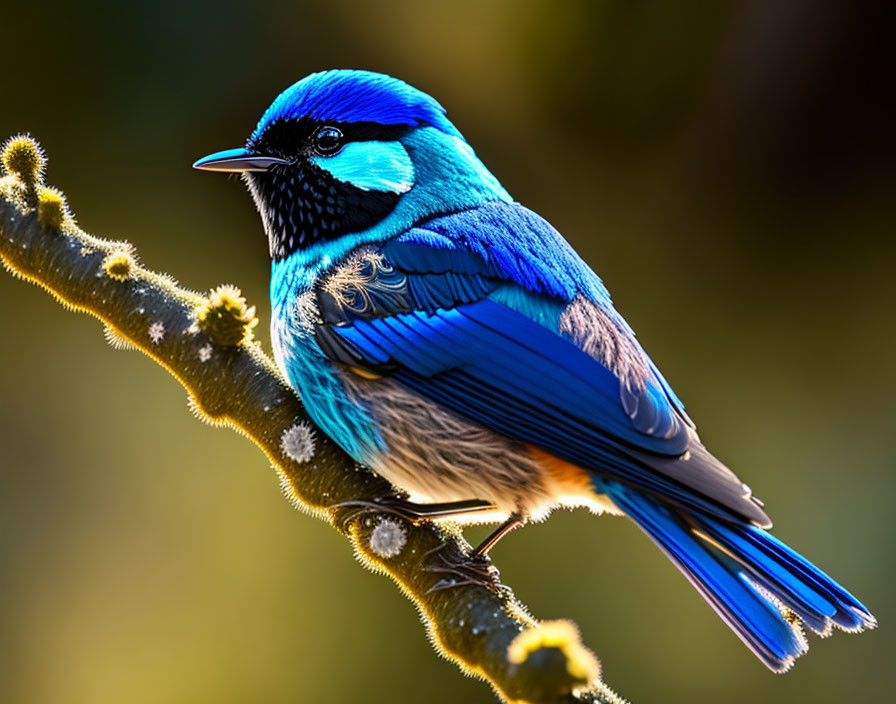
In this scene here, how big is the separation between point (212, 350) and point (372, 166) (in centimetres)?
77

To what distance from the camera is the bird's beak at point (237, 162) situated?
9.31ft

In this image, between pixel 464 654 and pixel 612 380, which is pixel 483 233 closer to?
pixel 612 380

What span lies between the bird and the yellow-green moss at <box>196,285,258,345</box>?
0.83 ft

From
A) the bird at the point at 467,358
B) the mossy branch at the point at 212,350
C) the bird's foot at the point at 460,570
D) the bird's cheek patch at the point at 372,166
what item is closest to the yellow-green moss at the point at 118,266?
the mossy branch at the point at 212,350

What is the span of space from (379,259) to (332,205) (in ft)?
0.86

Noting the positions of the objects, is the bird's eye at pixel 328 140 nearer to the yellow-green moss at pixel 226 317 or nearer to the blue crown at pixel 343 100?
the blue crown at pixel 343 100

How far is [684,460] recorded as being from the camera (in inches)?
90.3

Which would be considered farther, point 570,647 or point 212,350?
point 212,350

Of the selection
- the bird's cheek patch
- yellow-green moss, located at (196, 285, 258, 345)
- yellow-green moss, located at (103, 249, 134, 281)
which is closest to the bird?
the bird's cheek patch

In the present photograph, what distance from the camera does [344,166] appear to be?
284cm

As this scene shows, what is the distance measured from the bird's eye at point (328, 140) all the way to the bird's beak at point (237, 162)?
110 mm

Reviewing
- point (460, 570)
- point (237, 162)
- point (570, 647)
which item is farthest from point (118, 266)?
point (570, 647)

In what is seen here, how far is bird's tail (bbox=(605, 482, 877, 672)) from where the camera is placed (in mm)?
2105

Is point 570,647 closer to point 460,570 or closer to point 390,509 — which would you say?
point 460,570
